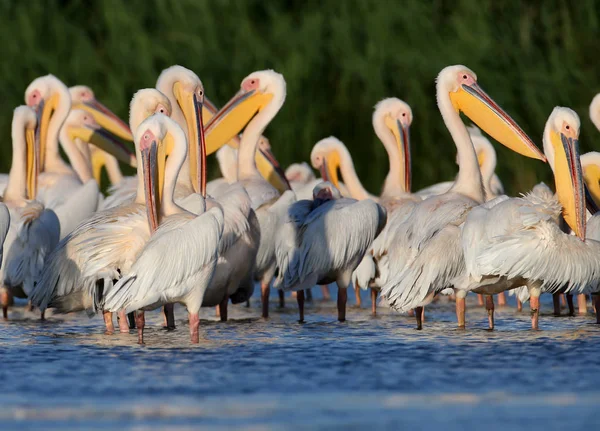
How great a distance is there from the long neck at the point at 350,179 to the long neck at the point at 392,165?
1.17 feet

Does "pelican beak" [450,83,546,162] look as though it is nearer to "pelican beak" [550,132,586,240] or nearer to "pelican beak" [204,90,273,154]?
"pelican beak" [550,132,586,240]

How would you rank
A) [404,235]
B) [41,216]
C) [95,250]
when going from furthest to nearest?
[41,216], [404,235], [95,250]

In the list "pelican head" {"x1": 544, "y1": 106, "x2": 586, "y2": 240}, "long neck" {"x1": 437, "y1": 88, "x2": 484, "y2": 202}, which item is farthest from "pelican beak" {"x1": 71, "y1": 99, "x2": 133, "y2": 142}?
"pelican head" {"x1": 544, "y1": 106, "x2": 586, "y2": 240}

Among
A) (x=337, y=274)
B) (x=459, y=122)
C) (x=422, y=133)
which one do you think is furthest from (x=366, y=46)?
(x=337, y=274)

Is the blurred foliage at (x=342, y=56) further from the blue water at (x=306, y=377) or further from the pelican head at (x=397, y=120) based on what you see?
the blue water at (x=306, y=377)

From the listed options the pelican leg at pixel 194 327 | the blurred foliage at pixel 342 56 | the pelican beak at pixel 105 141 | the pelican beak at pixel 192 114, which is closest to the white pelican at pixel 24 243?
the pelican beak at pixel 192 114

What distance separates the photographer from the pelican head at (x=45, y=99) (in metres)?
11.5

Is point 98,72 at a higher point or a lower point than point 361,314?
higher

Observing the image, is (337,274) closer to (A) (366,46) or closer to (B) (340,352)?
(B) (340,352)

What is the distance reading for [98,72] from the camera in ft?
46.6

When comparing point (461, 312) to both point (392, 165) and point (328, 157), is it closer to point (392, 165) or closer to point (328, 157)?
point (392, 165)

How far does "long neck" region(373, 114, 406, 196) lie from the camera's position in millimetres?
10297

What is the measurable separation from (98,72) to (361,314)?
19.7 feet

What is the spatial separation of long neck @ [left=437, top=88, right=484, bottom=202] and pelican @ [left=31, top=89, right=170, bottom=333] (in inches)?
86.0
